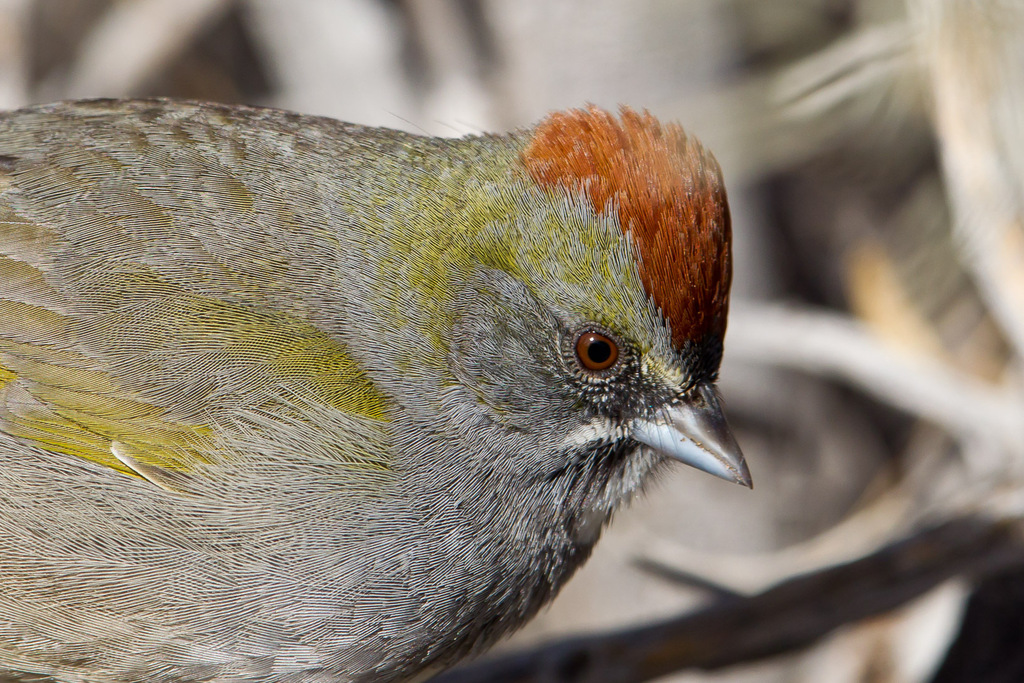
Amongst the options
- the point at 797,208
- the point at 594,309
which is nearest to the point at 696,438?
the point at 594,309

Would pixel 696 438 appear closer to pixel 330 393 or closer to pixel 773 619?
pixel 330 393

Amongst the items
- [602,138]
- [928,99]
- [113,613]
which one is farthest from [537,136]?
[928,99]

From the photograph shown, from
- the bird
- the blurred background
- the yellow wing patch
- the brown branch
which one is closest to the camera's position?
the bird

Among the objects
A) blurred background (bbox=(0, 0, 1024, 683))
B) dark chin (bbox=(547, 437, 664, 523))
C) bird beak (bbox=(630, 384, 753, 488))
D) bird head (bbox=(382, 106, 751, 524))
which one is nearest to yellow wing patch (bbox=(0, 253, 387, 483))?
bird head (bbox=(382, 106, 751, 524))

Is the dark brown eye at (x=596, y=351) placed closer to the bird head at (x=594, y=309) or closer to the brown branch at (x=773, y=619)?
the bird head at (x=594, y=309)

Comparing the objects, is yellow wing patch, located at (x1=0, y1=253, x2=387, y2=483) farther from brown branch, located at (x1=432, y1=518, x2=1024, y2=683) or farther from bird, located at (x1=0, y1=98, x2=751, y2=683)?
brown branch, located at (x1=432, y1=518, x2=1024, y2=683)

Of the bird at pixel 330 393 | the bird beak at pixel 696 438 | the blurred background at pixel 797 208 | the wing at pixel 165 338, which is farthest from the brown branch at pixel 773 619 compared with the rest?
the wing at pixel 165 338
